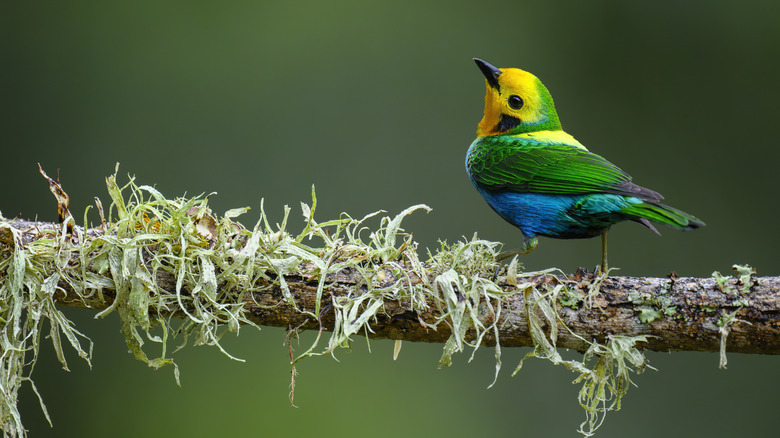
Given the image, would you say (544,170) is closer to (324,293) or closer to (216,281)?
(324,293)

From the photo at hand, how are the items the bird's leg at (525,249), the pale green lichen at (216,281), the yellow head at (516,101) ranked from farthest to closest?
the yellow head at (516,101) → the bird's leg at (525,249) → the pale green lichen at (216,281)

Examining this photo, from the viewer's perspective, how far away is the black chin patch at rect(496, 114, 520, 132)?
2.07 metres

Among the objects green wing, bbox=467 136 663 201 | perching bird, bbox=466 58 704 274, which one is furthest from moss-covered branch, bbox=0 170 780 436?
green wing, bbox=467 136 663 201

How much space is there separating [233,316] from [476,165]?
2.98 ft

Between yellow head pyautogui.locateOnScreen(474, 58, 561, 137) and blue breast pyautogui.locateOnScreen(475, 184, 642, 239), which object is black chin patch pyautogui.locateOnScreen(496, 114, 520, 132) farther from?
blue breast pyautogui.locateOnScreen(475, 184, 642, 239)

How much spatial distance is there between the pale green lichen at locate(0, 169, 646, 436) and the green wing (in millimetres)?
323

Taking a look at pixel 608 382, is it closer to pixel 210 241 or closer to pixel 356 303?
pixel 356 303

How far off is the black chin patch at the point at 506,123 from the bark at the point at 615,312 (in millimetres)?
745

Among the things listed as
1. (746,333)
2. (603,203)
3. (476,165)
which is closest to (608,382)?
(746,333)

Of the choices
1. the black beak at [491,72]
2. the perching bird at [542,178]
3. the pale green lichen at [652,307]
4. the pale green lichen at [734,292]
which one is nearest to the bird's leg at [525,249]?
the perching bird at [542,178]

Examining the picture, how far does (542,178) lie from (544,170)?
0.03m

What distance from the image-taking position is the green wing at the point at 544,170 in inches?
65.2

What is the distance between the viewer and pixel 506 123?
2086 millimetres

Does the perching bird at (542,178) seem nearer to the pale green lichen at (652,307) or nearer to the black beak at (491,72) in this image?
the black beak at (491,72)
